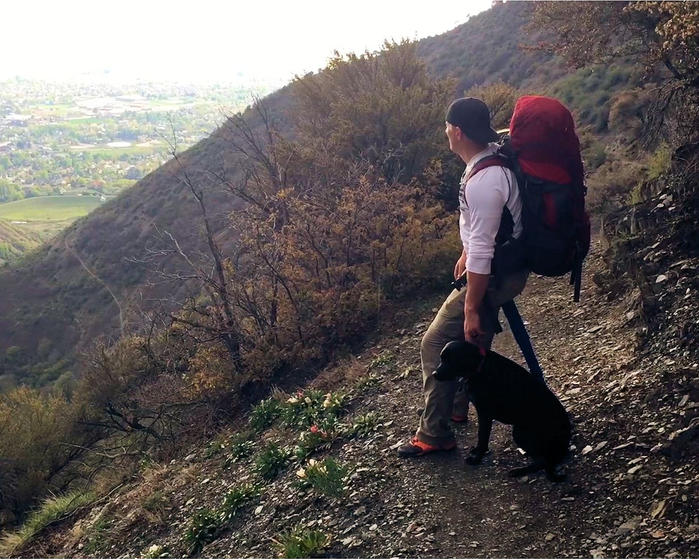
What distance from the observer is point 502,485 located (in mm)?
3342

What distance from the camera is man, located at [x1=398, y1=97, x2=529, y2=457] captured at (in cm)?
293

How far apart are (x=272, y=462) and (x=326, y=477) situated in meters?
1.11

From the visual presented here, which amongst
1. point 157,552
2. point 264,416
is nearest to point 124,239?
point 264,416

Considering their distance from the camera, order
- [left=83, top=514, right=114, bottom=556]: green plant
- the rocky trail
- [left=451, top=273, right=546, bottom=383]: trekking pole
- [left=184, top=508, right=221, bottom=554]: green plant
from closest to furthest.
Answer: the rocky trail
[left=451, top=273, right=546, bottom=383]: trekking pole
[left=184, top=508, right=221, bottom=554]: green plant
[left=83, top=514, right=114, bottom=556]: green plant

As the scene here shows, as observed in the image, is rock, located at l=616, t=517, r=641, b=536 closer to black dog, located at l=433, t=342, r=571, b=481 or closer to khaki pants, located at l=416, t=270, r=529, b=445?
black dog, located at l=433, t=342, r=571, b=481

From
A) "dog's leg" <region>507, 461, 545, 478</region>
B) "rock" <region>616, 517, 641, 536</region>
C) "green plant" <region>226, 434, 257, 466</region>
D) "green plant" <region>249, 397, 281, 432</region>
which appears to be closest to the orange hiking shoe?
"dog's leg" <region>507, 461, 545, 478</region>

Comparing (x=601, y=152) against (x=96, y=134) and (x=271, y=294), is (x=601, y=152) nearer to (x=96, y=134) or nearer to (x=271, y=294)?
(x=271, y=294)

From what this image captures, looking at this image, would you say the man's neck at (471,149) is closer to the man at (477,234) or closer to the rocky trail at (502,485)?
the man at (477,234)

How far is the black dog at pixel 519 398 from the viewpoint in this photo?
3164mm

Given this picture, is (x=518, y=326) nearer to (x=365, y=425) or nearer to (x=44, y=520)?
(x=365, y=425)

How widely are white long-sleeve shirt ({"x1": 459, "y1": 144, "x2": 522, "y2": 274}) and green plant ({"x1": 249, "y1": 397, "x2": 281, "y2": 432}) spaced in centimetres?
400

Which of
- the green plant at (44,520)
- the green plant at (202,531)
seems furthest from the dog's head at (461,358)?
the green plant at (44,520)

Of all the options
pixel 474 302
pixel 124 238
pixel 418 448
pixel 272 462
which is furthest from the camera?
pixel 124 238

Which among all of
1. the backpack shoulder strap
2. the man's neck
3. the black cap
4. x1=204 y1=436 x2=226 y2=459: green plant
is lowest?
x1=204 y1=436 x2=226 y2=459: green plant
